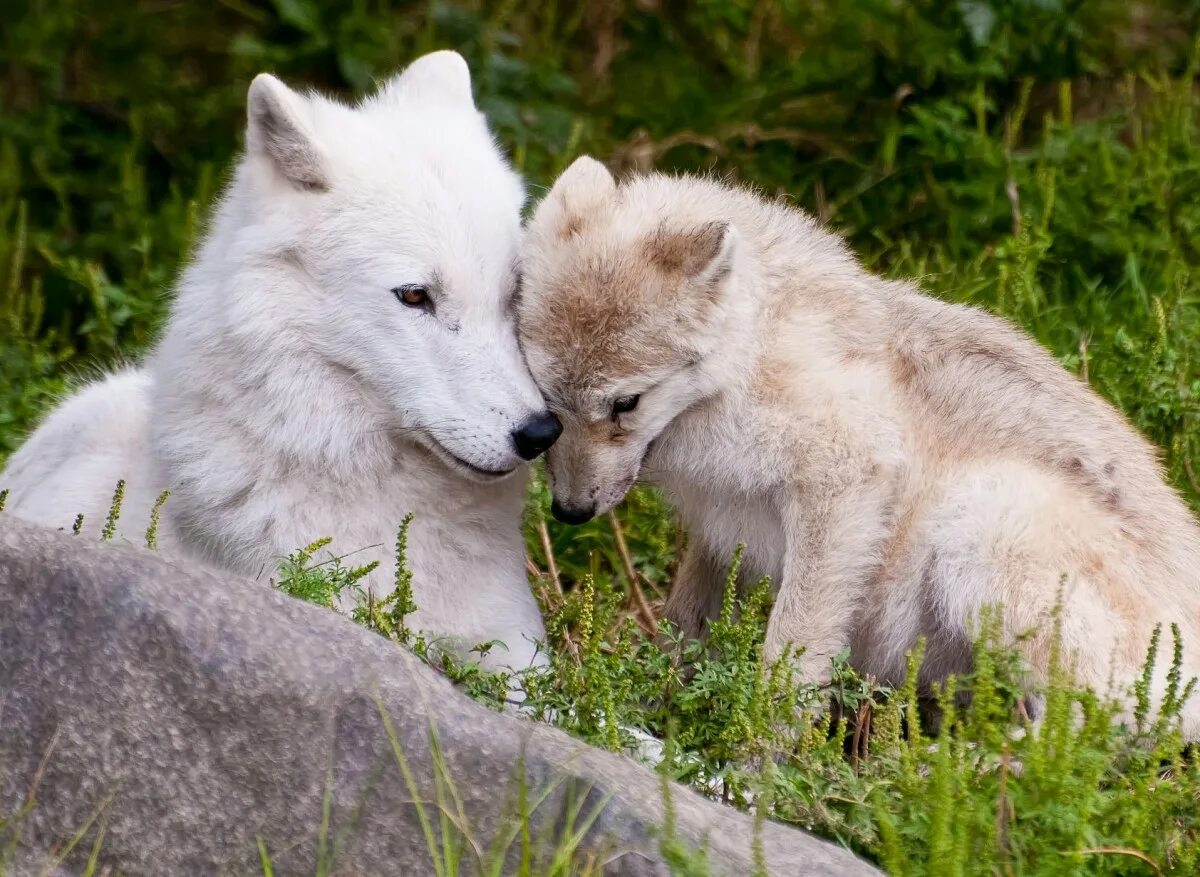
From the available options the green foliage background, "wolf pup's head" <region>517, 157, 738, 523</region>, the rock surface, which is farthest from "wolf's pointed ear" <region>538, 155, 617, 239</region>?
the rock surface

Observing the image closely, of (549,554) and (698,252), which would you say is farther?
(549,554)

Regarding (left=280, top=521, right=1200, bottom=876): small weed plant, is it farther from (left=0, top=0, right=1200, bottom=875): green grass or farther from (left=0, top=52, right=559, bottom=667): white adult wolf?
(left=0, top=52, right=559, bottom=667): white adult wolf

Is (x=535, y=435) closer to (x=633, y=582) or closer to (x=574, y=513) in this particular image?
(x=574, y=513)

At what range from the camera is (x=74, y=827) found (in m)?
3.21

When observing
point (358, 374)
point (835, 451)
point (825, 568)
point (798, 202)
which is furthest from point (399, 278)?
point (798, 202)

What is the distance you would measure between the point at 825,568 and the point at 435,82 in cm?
209

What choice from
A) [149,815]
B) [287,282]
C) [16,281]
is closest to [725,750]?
[149,815]

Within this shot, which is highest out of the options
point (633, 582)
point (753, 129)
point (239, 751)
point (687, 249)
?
point (687, 249)

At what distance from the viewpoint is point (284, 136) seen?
180 inches

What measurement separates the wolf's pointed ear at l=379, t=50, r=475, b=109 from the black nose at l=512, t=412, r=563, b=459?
1351 mm

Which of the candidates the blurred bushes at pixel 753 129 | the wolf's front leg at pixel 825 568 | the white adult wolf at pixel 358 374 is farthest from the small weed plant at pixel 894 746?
the blurred bushes at pixel 753 129

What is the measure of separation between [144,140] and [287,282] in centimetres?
514

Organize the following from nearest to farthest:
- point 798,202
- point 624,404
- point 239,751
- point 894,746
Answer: point 239,751
point 894,746
point 624,404
point 798,202

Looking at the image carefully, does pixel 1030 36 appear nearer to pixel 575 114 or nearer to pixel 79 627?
pixel 575 114
